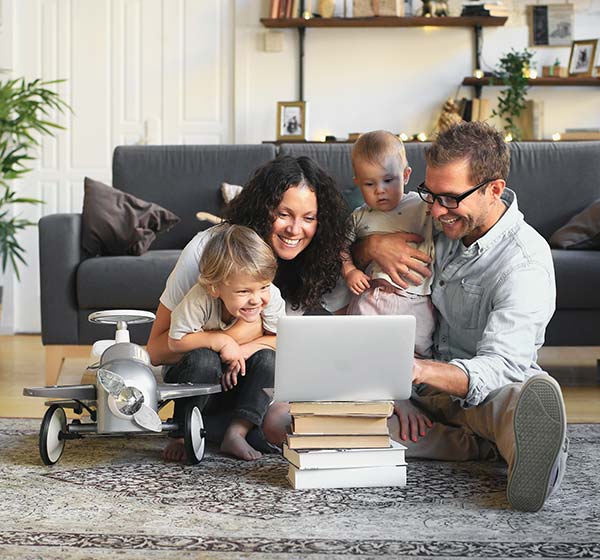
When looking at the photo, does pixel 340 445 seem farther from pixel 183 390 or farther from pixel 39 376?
pixel 39 376

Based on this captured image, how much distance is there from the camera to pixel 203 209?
445 centimetres

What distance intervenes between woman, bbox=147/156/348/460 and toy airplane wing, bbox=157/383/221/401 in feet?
0.28

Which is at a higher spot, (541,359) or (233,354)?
(233,354)

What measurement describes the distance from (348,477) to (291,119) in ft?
13.0

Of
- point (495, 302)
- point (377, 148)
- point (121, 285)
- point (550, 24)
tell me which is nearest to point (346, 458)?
point (495, 302)

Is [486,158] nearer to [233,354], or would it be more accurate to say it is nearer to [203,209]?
[233,354]

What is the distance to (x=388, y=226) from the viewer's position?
2.66 meters

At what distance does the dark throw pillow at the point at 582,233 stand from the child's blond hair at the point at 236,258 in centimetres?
197

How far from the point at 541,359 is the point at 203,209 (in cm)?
172

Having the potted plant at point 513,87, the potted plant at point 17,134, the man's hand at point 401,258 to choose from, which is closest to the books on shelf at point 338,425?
the man's hand at point 401,258

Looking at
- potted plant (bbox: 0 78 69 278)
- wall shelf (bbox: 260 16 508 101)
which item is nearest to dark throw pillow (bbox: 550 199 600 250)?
wall shelf (bbox: 260 16 508 101)

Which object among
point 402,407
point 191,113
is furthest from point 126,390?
point 191,113

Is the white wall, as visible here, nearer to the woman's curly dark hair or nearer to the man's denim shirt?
the woman's curly dark hair

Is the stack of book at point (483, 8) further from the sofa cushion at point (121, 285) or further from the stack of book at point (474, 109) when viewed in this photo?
the sofa cushion at point (121, 285)
